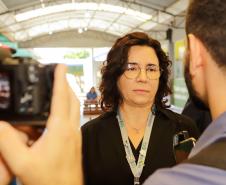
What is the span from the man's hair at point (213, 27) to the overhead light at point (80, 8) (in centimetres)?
1384

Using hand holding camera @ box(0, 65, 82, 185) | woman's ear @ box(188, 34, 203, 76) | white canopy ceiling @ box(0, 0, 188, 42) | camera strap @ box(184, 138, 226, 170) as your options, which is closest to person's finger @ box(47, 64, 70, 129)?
hand holding camera @ box(0, 65, 82, 185)

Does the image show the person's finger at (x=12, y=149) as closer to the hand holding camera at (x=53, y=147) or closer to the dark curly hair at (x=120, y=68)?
the hand holding camera at (x=53, y=147)

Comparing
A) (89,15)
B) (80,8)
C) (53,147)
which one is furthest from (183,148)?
(89,15)

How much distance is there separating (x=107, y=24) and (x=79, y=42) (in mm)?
2821

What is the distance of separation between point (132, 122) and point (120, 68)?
1.02 ft

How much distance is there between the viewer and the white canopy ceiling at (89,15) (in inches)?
512

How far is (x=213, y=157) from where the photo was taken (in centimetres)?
73

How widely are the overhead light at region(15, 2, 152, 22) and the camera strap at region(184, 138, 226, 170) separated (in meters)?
14.2

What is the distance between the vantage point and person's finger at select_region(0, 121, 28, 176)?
0.70 m

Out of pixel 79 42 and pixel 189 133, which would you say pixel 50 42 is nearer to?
pixel 79 42

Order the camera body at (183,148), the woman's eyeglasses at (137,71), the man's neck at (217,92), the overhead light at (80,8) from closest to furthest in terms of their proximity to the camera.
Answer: the man's neck at (217,92), the camera body at (183,148), the woman's eyeglasses at (137,71), the overhead light at (80,8)

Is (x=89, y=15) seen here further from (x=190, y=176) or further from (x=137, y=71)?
(x=190, y=176)

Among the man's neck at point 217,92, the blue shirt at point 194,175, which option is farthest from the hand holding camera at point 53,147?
the man's neck at point 217,92

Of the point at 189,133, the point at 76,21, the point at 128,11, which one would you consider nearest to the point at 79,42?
the point at 76,21
